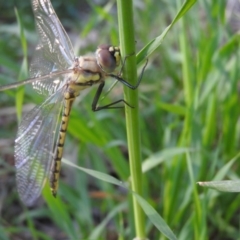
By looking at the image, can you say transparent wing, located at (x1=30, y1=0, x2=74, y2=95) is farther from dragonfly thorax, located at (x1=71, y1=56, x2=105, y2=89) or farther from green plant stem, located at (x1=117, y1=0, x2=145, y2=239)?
green plant stem, located at (x1=117, y1=0, x2=145, y2=239)

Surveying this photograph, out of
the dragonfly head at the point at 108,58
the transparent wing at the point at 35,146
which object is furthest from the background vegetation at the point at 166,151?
the dragonfly head at the point at 108,58

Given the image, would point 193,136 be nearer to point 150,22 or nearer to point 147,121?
point 147,121

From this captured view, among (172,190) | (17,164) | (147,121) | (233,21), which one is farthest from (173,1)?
(233,21)

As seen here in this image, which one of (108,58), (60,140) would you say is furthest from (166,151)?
(108,58)

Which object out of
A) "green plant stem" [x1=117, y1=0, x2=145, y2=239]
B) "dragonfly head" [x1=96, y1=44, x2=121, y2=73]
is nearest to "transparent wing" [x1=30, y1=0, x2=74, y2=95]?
"dragonfly head" [x1=96, y1=44, x2=121, y2=73]

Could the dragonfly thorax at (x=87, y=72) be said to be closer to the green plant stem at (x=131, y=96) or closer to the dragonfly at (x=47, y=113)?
the dragonfly at (x=47, y=113)

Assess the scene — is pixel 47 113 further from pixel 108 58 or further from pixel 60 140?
pixel 108 58
